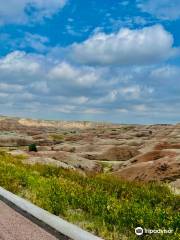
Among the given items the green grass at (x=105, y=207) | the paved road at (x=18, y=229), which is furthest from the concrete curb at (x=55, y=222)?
the green grass at (x=105, y=207)

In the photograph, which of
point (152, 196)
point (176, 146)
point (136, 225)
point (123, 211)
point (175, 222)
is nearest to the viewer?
point (175, 222)

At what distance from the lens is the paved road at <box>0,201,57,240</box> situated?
8.42m

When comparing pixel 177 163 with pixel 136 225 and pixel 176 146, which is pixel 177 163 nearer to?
pixel 176 146

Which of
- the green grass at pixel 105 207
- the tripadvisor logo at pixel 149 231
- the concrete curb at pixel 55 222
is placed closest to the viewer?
the tripadvisor logo at pixel 149 231

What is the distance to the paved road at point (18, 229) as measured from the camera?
27.6 feet

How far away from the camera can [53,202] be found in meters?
11.4

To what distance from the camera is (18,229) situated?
29.9 feet

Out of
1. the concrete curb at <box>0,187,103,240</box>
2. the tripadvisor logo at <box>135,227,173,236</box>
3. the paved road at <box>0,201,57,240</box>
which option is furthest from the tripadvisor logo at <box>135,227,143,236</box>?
the paved road at <box>0,201,57,240</box>

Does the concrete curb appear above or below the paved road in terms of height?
above

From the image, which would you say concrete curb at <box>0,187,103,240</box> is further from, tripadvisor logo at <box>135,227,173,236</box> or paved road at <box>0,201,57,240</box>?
tripadvisor logo at <box>135,227,173,236</box>

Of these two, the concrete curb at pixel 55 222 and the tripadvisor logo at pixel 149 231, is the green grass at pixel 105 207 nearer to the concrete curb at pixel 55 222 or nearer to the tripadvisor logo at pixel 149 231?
the tripadvisor logo at pixel 149 231

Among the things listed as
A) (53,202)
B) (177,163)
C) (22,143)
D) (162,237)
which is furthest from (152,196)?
(22,143)

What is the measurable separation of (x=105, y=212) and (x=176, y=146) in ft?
108

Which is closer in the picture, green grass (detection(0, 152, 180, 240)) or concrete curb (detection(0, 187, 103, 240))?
concrete curb (detection(0, 187, 103, 240))
